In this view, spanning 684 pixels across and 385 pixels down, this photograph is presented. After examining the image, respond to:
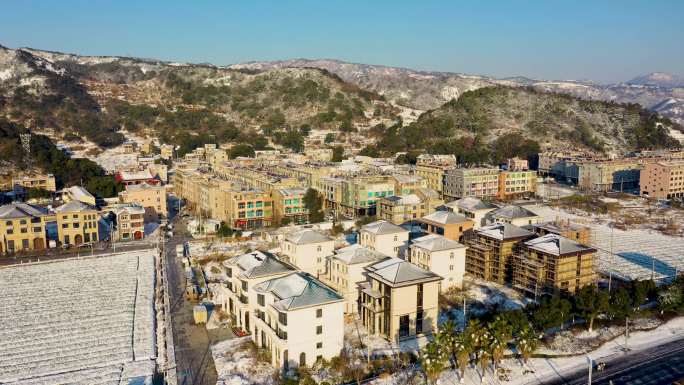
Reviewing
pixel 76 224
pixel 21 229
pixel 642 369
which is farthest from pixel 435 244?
pixel 21 229

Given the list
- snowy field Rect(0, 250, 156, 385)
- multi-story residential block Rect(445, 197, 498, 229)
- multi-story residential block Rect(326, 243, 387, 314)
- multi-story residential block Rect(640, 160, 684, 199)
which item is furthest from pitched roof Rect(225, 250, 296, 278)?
multi-story residential block Rect(640, 160, 684, 199)

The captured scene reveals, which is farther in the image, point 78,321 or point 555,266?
point 555,266

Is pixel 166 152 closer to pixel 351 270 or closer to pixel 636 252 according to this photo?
pixel 351 270

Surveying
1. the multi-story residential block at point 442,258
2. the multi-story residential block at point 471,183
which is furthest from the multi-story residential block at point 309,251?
the multi-story residential block at point 471,183

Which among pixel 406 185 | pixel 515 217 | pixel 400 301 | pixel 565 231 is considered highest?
pixel 406 185

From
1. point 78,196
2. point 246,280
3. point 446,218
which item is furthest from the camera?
point 78,196

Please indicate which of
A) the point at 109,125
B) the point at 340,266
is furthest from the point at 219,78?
the point at 340,266

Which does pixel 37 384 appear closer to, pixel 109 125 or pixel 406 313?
pixel 406 313

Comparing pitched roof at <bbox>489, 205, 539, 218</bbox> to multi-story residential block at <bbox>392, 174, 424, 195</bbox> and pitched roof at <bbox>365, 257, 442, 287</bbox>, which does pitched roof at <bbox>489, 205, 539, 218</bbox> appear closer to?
multi-story residential block at <bbox>392, 174, 424, 195</bbox>
